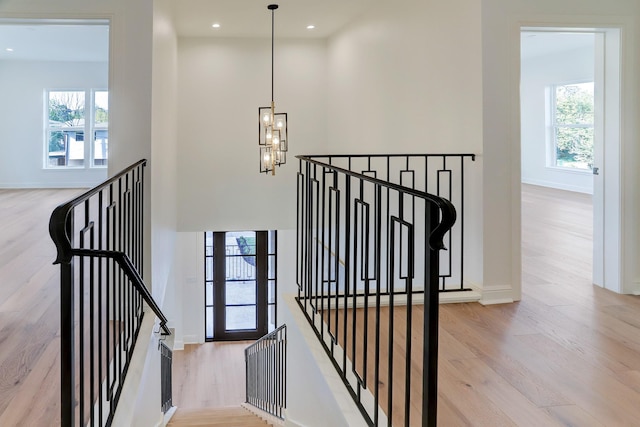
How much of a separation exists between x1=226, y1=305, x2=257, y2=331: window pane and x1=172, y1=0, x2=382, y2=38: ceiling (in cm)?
565

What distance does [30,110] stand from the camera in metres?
10.2

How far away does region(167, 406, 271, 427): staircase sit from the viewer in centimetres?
498

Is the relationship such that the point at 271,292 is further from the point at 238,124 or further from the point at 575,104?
the point at 575,104

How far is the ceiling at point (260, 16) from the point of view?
18.3ft

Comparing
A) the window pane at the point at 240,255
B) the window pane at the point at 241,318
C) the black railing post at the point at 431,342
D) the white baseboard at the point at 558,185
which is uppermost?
the white baseboard at the point at 558,185

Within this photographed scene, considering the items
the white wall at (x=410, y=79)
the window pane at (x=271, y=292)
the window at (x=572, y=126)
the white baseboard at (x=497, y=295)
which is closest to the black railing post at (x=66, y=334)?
the white baseboard at (x=497, y=295)

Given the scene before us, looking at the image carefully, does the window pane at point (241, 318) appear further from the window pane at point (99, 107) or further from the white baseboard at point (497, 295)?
the white baseboard at point (497, 295)

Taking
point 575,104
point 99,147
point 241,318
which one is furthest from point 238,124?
point 575,104

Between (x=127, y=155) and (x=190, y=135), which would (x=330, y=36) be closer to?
(x=190, y=135)

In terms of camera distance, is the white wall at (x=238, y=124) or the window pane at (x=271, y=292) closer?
the white wall at (x=238, y=124)

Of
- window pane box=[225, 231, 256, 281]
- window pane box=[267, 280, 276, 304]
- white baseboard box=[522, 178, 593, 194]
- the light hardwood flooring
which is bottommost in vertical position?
the light hardwood flooring

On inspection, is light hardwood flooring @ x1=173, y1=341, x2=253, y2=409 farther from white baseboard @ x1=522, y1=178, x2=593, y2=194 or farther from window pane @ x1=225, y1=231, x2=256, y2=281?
white baseboard @ x1=522, y1=178, x2=593, y2=194

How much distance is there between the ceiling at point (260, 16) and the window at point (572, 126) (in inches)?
239

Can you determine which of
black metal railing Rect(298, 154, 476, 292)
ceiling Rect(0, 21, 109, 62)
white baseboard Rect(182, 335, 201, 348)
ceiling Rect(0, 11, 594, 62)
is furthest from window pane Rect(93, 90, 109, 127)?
black metal railing Rect(298, 154, 476, 292)
